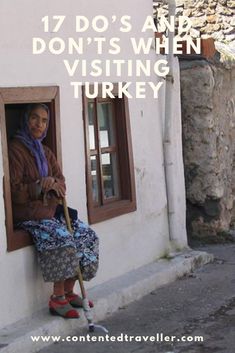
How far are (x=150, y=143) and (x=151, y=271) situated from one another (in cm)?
124

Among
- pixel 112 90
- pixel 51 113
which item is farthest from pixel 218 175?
pixel 51 113

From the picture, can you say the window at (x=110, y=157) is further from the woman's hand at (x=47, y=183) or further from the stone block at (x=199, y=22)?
the stone block at (x=199, y=22)

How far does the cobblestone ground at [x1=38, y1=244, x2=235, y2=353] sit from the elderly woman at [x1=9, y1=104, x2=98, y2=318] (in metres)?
0.38

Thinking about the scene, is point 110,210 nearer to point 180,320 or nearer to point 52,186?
point 180,320

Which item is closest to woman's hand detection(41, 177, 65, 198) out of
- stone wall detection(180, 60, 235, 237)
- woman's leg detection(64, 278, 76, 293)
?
woman's leg detection(64, 278, 76, 293)

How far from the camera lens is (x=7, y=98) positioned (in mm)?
5574

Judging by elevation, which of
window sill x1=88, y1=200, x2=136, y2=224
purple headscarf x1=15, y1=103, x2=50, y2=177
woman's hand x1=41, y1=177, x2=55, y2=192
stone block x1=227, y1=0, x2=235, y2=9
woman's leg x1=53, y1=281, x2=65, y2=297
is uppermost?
stone block x1=227, y1=0, x2=235, y2=9

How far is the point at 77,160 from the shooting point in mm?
6496

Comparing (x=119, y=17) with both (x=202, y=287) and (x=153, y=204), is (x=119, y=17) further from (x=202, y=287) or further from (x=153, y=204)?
(x=202, y=287)

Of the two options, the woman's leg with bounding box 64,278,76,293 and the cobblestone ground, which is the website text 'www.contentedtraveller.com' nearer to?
the cobblestone ground


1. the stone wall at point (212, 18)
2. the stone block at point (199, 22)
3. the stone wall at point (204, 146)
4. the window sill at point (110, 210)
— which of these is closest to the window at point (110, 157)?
the window sill at point (110, 210)

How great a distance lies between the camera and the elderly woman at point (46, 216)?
557cm

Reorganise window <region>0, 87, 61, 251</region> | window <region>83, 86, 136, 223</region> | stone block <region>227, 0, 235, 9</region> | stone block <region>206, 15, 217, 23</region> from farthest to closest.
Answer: stone block <region>206, 15, 217, 23</region>
stone block <region>227, 0, 235, 9</region>
window <region>83, 86, 136, 223</region>
window <region>0, 87, 61, 251</region>

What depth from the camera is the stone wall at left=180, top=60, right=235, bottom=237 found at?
9031 mm
